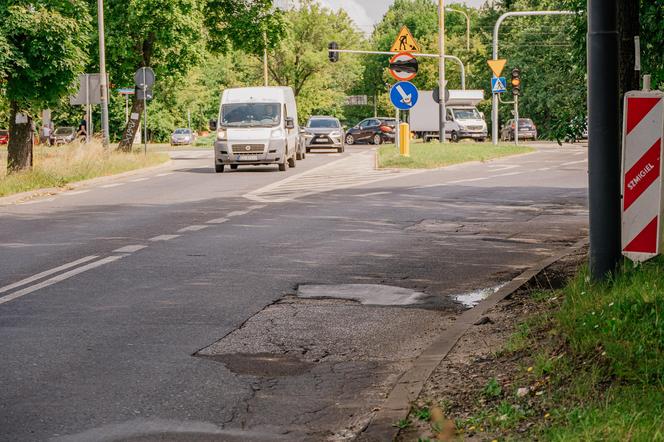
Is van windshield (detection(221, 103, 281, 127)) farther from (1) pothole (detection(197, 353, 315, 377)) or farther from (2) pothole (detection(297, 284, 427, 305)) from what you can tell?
(1) pothole (detection(197, 353, 315, 377))

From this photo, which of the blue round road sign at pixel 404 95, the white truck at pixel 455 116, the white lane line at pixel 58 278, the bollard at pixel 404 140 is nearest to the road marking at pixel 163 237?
the white lane line at pixel 58 278

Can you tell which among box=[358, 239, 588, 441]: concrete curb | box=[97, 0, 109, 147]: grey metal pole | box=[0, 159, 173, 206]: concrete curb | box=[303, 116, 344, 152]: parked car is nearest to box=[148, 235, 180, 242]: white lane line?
box=[358, 239, 588, 441]: concrete curb

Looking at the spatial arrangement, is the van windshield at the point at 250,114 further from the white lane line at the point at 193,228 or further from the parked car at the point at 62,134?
the parked car at the point at 62,134

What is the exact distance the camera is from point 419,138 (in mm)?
77812

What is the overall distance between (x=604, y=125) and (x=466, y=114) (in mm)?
58341

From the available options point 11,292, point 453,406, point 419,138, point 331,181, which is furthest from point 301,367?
point 419,138

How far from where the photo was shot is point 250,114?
33.2m

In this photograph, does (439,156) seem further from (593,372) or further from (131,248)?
(593,372)

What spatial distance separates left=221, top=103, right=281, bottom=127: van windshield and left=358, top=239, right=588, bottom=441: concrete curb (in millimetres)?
23086

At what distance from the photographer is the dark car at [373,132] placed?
222ft

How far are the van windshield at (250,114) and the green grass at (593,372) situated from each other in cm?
2570

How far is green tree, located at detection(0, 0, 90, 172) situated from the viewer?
2598cm

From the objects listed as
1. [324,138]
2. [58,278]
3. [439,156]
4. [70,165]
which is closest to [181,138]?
[324,138]

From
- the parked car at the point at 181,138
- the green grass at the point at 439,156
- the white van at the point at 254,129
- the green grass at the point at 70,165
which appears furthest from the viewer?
the parked car at the point at 181,138
